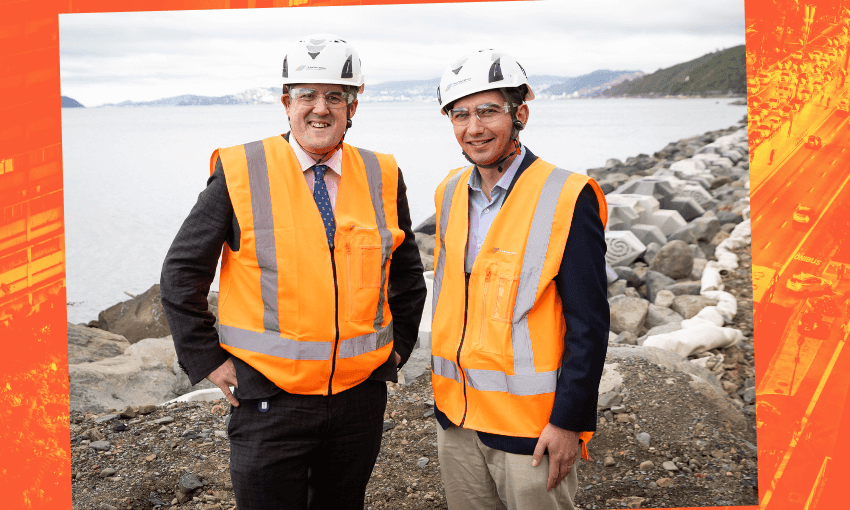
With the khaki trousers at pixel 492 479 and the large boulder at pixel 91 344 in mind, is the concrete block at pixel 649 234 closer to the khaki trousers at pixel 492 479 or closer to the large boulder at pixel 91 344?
the large boulder at pixel 91 344

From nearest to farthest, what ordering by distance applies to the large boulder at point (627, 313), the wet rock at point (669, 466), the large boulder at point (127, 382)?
the wet rock at point (669, 466) → the large boulder at point (127, 382) → the large boulder at point (627, 313)

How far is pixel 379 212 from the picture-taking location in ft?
9.05

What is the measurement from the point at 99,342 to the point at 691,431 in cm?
618

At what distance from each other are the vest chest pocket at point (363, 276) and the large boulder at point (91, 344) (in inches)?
210

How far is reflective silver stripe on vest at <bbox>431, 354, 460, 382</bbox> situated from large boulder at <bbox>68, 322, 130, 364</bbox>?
17.9ft

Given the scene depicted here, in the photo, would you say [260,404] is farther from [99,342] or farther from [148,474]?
[99,342]

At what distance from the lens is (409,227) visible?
298 centimetres

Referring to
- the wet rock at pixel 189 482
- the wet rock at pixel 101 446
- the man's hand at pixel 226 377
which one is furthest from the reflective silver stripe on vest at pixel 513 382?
the wet rock at pixel 101 446

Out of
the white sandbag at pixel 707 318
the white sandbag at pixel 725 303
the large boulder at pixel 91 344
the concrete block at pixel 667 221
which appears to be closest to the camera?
the large boulder at pixel 91 344

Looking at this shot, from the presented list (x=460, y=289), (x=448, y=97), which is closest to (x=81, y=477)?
(x=460, y=289)

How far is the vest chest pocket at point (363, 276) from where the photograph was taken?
261cm

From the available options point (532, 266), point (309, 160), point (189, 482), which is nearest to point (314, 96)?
point (309, 160)

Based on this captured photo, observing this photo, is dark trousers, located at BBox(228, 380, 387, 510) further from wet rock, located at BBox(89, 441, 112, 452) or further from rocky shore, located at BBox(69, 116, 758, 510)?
wet rock, located at BBox(89, 441, 112, 452)

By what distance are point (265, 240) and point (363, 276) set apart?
42 cm
